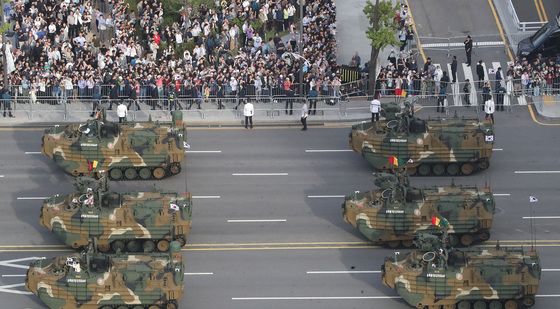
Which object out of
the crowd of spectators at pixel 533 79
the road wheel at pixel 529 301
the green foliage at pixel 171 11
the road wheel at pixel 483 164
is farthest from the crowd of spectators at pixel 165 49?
the road wheel at pixel 529 301

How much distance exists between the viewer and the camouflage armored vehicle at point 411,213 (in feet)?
223

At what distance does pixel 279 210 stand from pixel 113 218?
7.91 metres

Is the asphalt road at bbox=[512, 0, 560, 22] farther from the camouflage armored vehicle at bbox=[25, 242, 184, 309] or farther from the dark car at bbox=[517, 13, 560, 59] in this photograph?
the camouflage armored vehicle at bbox=[25, 242, 184, 309]

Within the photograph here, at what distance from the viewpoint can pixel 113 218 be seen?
222 ft

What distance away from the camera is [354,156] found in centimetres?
7806

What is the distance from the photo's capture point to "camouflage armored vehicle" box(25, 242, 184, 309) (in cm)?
6250

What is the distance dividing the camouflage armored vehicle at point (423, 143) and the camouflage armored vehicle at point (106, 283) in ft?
49.3

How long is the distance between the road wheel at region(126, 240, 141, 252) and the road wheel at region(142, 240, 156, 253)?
8.3 inches

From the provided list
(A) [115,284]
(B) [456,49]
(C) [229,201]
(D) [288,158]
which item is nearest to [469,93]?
(B) [456,49]

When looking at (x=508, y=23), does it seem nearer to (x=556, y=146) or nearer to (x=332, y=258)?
(x=556, y=146)

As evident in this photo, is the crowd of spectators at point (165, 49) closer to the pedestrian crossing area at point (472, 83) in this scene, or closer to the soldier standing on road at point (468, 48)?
the pedestrian crossing area at point (472, 83)

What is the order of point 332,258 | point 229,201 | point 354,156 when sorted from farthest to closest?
1. point 354,156
2. point 229,201
3. point 332,258

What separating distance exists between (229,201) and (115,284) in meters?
11.7

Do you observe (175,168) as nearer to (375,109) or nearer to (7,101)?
(375,109)
